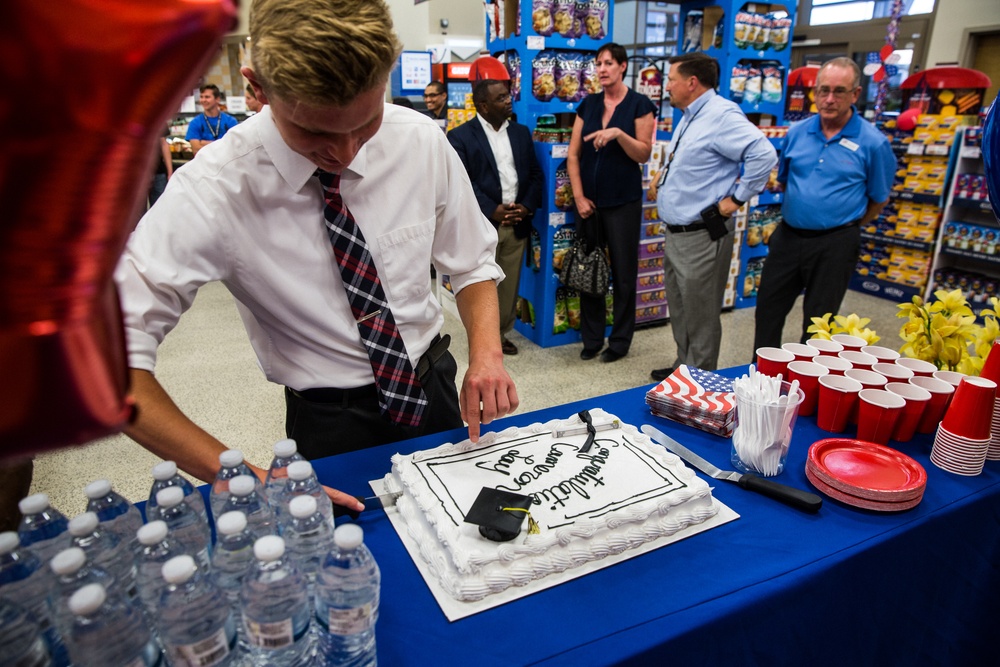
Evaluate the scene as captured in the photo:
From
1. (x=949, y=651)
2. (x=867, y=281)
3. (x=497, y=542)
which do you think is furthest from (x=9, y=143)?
(x=867, y=281)

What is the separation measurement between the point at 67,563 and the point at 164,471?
0.22 meters

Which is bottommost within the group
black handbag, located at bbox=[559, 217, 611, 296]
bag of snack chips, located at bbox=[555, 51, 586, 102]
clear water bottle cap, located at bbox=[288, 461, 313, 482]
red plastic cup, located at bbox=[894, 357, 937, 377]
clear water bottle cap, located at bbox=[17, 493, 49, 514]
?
black handbag, located at bbox=[559, 217, 611, 296]

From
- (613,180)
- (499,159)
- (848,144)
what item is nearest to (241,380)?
(499,159)

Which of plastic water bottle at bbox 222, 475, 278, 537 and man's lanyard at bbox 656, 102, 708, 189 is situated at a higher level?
man's lanyard at bbox 656, 102, 708, 189

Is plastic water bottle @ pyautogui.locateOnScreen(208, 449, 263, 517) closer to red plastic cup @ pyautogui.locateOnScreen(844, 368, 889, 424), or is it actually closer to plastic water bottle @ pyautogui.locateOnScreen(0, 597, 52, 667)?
plastic water bottle @ pyautogui.locateOnScreen(0, 597, 52, 667)

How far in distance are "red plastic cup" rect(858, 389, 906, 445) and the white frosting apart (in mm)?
553

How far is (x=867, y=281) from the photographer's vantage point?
583 cm

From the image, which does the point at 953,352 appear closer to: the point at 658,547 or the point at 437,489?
the point at 658,547

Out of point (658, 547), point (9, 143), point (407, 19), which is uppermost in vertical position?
point (407, 19)

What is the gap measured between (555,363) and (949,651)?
9.49ft

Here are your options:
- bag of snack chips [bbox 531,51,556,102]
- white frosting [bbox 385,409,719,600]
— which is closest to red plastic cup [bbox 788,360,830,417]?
white frosting [bbox 385,409,719,600]

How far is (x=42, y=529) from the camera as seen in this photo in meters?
0.84

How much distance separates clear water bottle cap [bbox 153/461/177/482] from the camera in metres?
0.87

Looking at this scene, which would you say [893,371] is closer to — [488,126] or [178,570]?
[178,570]
